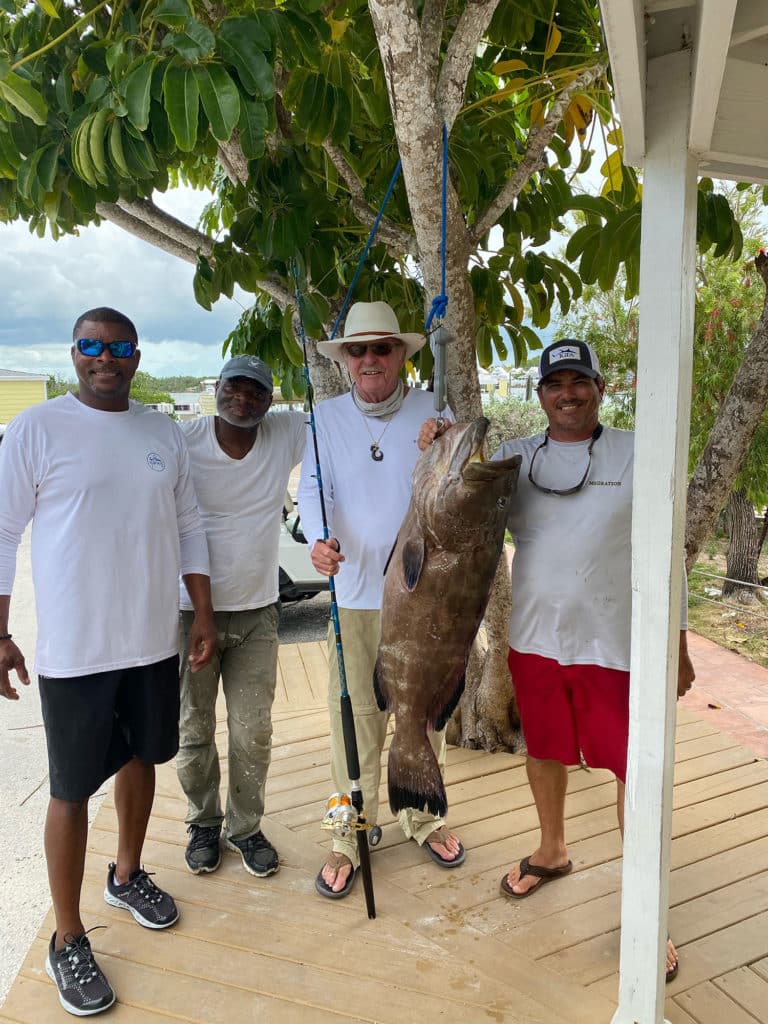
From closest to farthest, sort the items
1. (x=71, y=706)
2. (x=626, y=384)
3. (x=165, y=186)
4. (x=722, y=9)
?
(x=722, y=9), (x=71, y=706), (x=165, y=186), (x=626, y=384)

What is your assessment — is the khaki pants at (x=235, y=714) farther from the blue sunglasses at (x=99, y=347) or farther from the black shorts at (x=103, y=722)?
the blue sunglasses at (x=99, y=347)

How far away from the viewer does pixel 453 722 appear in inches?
166

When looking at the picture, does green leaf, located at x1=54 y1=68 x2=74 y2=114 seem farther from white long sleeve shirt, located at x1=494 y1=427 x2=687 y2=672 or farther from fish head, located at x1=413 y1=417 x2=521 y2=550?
white long sleeve shirt, located at x1=494 y1=427 x2=687 y2=672

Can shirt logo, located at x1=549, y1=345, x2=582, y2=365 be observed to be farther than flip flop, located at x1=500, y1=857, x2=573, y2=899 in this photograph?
No

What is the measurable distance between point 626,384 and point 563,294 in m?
7.86

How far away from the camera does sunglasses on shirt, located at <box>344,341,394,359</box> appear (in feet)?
9.17

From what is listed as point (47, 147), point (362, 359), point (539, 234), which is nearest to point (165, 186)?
point (47, 147)

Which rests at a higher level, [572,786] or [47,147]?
[47,147]

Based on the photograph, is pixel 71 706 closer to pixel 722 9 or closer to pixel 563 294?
pixel 722 9

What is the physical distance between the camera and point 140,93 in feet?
7.49

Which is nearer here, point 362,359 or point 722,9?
point 722,9

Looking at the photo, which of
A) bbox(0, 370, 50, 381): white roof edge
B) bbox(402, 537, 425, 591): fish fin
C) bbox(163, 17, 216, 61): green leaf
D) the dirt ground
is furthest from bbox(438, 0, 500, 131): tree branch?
bbox(0, 370, 50, 381): white roof edge

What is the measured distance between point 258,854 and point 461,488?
1.87 m

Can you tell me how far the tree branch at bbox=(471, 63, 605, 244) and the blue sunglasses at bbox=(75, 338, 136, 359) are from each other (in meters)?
1.96
